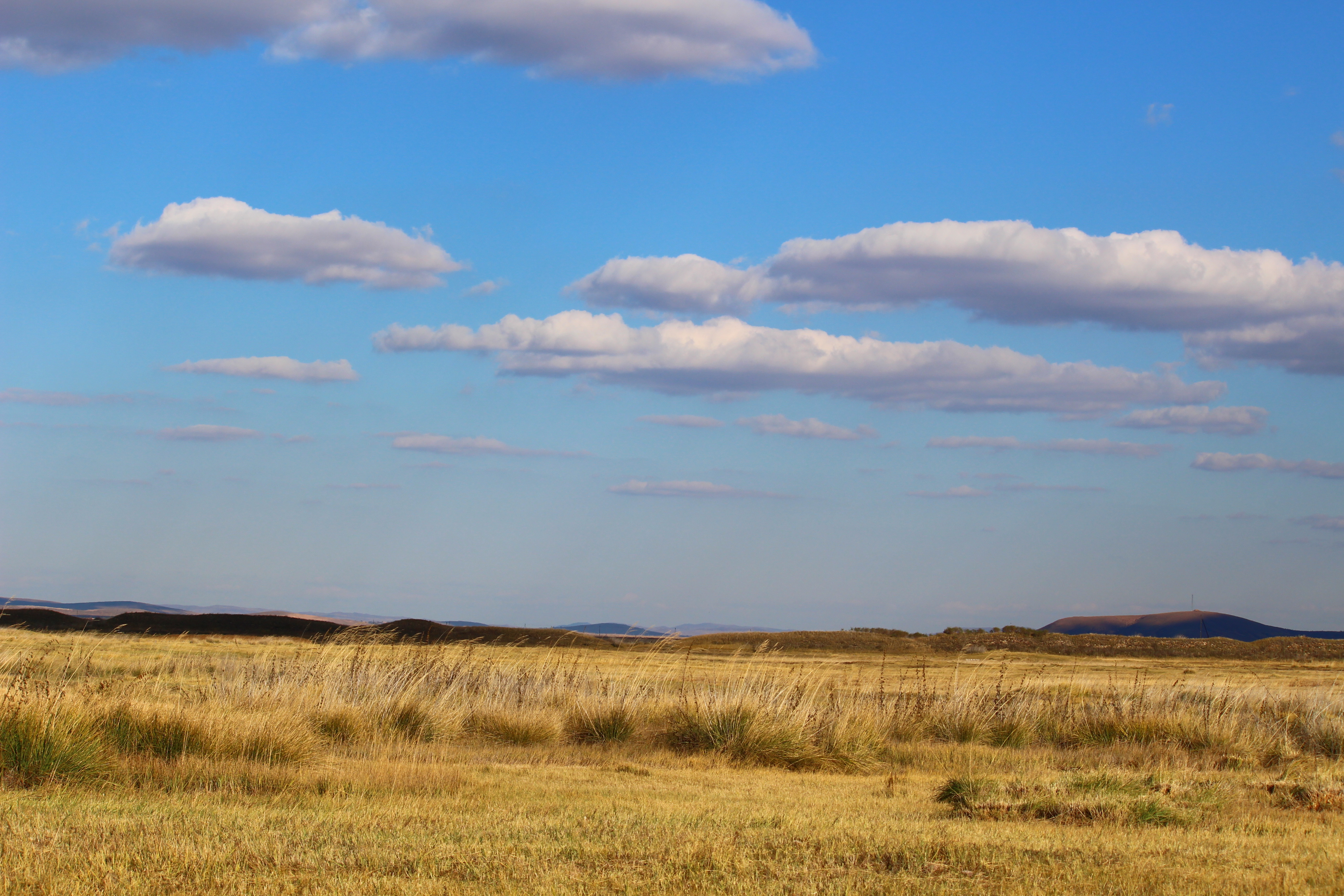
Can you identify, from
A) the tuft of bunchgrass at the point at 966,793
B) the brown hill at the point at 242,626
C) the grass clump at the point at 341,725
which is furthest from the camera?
the brown hill at the point at 242,626

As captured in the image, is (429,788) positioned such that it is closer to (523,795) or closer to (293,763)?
(523,795)

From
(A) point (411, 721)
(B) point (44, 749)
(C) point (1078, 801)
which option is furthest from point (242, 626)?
(C) point (1078, 801)

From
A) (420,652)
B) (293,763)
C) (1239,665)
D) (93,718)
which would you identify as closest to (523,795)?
(293,763)

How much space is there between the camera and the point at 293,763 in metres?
11.0

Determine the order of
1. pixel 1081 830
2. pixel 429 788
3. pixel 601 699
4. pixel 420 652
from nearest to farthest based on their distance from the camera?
pixel 1081 830, pixel 429 788, pixel 601 699, pixel 420 652

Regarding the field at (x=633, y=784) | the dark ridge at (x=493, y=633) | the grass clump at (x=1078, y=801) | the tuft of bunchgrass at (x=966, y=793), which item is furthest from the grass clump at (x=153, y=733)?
the dark ridge at (x=493, y=633)

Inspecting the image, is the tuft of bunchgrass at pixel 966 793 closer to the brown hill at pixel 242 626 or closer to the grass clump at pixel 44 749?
the grass clump at pixel 44 749

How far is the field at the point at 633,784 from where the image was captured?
6.73 m

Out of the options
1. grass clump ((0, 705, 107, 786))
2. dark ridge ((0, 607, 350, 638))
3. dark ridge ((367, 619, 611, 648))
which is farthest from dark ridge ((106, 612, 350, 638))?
grass clump ((0, 705, 107, 786))

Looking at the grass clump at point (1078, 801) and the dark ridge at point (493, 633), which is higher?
the grass clump at point (1078, 801)

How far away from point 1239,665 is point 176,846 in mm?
54029

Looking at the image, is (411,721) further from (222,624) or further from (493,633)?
(222,624)

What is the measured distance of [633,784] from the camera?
11430 millimetres

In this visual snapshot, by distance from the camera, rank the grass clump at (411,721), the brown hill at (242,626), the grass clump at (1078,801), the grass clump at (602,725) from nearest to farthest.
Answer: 1. the grass clump at (1078,801)
2. the grass clump at (411,721)
3. the grass clump at (602,725)
4. the brown hill at (242,626)
